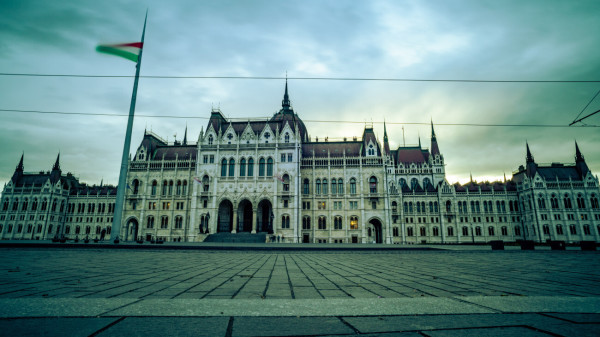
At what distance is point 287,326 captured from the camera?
2.41 meters

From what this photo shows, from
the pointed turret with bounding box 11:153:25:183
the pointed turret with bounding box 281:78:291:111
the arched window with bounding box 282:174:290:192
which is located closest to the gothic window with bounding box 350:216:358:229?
the arched window with bounding box 282:174:290:192

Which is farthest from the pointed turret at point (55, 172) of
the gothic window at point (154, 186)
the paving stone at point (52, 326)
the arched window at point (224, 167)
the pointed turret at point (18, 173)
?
the paving stone at point (52, 326)

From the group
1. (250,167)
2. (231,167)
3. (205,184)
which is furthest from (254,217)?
(205,184)

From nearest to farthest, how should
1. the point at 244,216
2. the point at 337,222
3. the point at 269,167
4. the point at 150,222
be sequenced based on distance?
the point at 337,222 → the point at 269,167 → the point at 244,216 → the point at 150,222

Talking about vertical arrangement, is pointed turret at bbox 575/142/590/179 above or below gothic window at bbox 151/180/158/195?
above

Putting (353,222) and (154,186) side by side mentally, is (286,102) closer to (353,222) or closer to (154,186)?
(353,222)

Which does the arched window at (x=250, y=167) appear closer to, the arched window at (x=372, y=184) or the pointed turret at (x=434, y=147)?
the arched window at (x=372, y=184)

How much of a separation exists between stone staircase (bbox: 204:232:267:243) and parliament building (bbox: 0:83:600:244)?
3.50ft

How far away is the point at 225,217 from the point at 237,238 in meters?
7.32

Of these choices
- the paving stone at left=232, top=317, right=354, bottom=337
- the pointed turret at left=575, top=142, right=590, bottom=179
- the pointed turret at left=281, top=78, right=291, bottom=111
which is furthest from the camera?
the pointed turret at left=575, top=142, right=590, bottom=179

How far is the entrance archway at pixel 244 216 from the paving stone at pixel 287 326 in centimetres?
4247

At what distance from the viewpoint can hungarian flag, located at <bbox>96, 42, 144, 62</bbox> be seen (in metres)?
15.3

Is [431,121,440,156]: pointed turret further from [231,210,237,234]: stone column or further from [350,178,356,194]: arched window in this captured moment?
[231,210,237,234]: stone column

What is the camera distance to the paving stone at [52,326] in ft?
6.71
